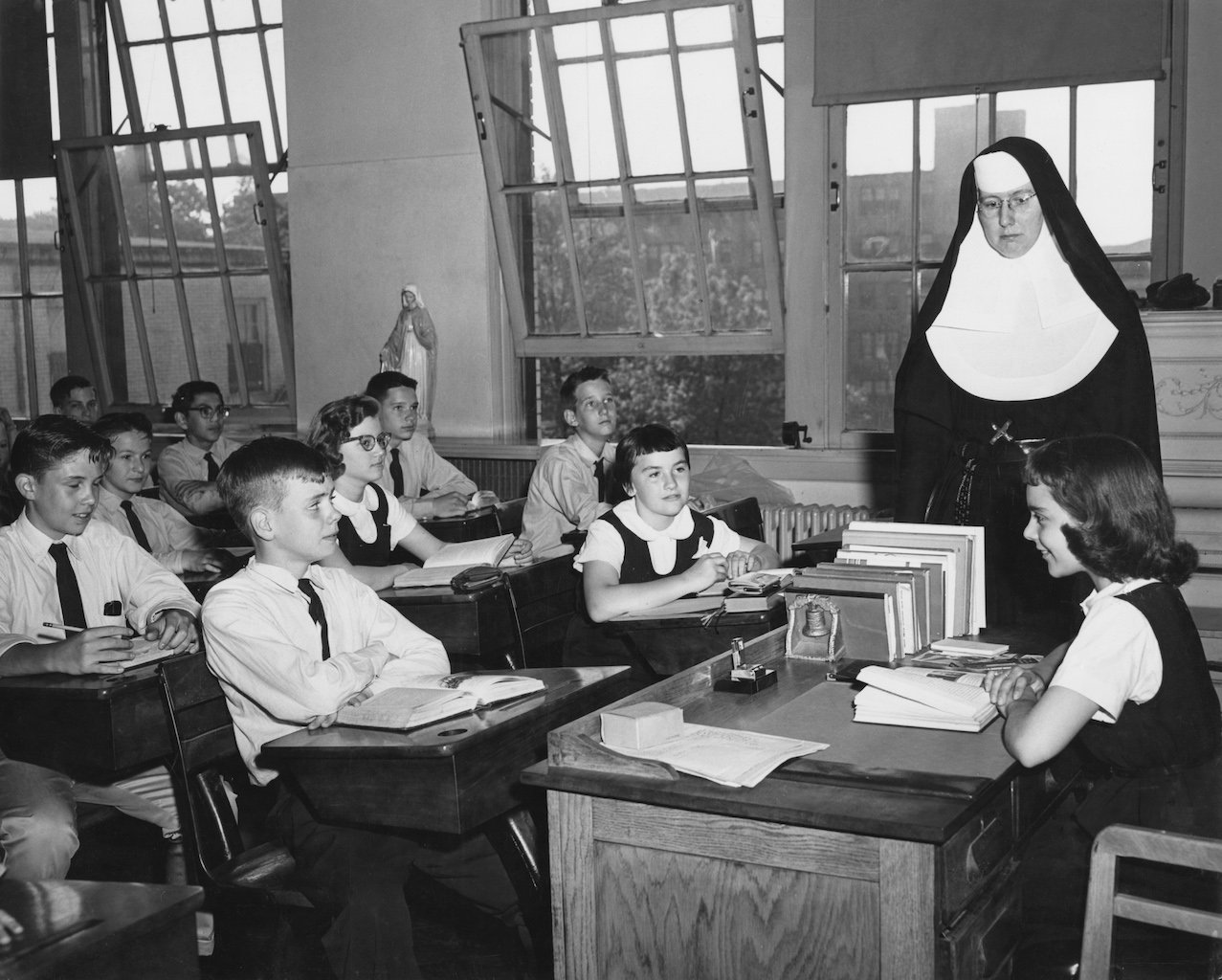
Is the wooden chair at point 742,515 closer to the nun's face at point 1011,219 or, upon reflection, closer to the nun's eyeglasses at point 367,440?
the nun's eyeglasses at point 367,440

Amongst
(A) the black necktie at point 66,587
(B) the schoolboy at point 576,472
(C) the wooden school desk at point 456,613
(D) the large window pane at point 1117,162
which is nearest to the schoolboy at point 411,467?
(B) the schoolboy at point 576,472

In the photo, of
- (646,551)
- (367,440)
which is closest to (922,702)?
(646,551)

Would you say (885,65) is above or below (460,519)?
above

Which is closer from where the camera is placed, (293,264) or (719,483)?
(719,483)

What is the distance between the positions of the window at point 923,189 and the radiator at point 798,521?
1.35 ft

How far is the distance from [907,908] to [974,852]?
0.62 feet

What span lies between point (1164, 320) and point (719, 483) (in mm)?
2211

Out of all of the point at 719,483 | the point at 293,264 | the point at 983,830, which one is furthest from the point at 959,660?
the point at 293,264

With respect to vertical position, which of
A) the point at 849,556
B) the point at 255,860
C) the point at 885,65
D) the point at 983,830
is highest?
the point at 885,65

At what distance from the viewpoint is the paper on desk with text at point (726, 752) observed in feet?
5.70

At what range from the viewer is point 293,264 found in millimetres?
6953

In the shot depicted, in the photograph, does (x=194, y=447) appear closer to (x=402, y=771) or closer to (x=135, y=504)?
(x=135, y=504)

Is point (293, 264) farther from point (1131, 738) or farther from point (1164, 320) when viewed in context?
point (1131, 738)

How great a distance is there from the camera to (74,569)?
3092 mm
